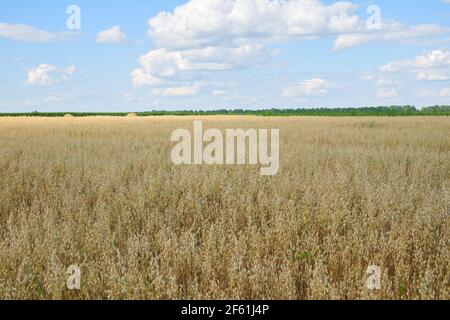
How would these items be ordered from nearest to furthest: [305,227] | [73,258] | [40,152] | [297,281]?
[297,281]
[73,258]
[305,227]
[40,152]

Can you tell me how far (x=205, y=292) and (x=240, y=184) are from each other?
3767 millimetres

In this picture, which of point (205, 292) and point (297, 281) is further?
point (297, 281)

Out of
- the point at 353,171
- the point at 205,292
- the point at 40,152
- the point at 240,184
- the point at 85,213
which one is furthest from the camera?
the point at 40,152

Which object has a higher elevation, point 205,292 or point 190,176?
point 190,176

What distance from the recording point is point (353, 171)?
9070 mm

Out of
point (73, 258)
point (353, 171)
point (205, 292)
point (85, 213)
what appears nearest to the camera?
point (205, 292)

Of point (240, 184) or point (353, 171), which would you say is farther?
A: point (353, 171)
